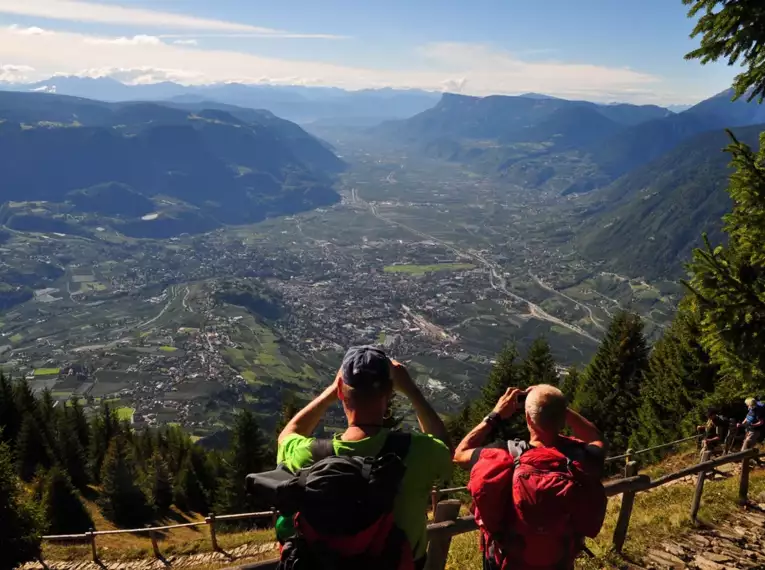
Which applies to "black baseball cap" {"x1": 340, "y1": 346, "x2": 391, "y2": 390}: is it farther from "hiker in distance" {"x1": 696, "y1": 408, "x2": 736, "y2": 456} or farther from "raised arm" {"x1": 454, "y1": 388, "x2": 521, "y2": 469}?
"hiker in distance" {"x1": 696, "y1": 408, "x2": 736, "y2": 456}

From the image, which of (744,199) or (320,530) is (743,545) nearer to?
(744,199)

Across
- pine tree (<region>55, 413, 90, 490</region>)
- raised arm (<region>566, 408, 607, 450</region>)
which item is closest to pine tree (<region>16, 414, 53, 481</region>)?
pine tree (<region>55, 413, 90, 490</region>)

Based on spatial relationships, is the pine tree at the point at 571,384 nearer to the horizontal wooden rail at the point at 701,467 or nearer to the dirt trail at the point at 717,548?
the horizontal wooden rail at the point at 701,467

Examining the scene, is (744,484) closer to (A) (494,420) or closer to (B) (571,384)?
(A) (494,420)

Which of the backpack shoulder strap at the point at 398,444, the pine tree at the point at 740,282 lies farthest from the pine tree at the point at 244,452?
the backpack shoulder strap at the point at 398,444

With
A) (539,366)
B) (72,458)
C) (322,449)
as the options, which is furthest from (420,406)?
(72,458)

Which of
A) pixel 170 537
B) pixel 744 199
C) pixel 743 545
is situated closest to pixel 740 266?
pixel 744 199
